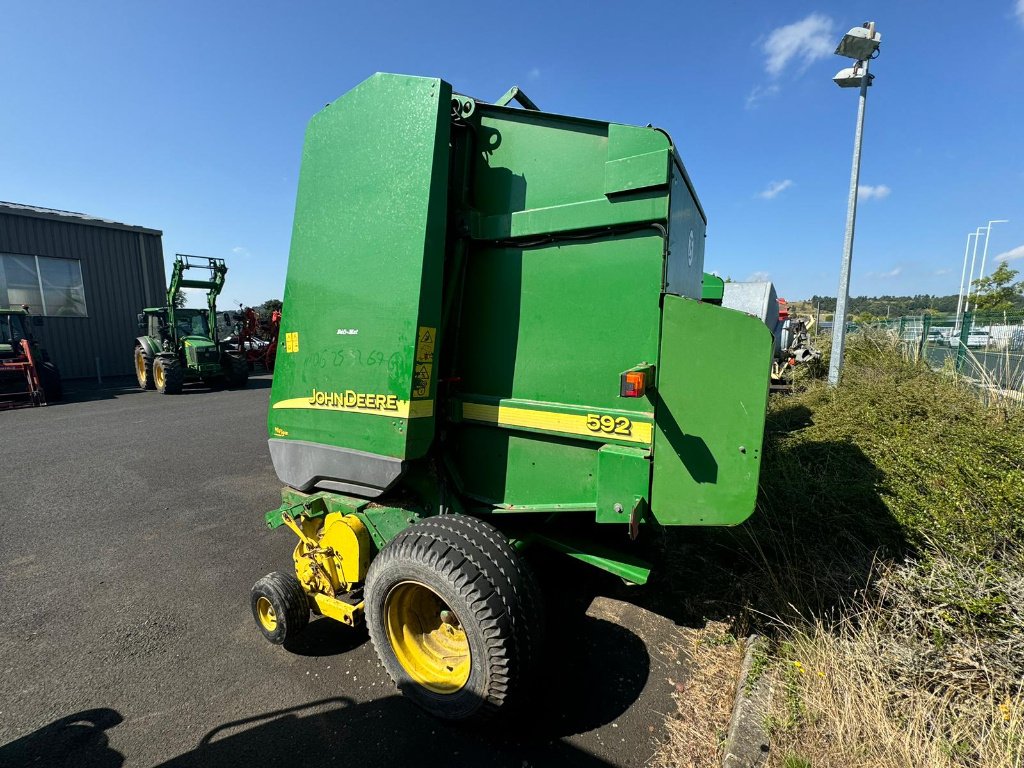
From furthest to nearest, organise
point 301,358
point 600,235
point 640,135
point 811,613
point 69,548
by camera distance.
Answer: point 69,548, point 301,358, point 811,613, point 600,235, point 640,135

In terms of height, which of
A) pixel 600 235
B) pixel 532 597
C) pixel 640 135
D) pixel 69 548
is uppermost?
pixel 640 135

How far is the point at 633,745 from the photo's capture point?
2.21m

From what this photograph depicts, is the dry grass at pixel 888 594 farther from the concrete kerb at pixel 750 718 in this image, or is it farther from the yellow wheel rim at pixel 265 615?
the yellow wheel rim at pixel 265 615

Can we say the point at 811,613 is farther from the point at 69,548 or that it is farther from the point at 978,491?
the point at 69,548

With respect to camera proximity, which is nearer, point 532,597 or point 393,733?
point 532,597

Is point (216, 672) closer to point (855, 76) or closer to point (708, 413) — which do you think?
point (708, 413)

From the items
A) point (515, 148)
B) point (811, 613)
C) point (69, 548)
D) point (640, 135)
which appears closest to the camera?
point (640, 135)

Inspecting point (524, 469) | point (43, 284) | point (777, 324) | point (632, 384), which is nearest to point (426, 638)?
point (524, 469)

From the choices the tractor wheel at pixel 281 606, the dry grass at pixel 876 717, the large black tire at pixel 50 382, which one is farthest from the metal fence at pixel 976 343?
the large black tire at pixel 50 382

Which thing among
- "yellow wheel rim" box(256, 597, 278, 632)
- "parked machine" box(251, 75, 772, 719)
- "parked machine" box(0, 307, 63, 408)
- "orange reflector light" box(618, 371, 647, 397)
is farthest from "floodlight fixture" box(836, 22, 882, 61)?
"parked machine" box(0, 307, 63, 408)

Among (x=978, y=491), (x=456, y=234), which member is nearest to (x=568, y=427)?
(x=456, y=234)

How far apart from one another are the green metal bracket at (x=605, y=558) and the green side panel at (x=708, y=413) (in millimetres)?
454

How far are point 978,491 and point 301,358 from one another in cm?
401

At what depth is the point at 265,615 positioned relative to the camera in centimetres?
298
